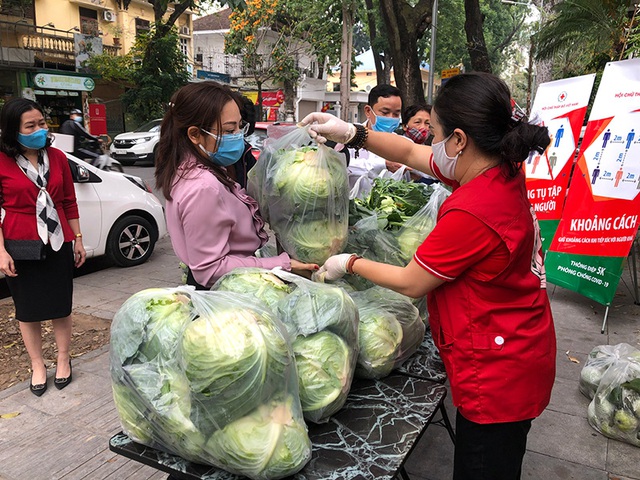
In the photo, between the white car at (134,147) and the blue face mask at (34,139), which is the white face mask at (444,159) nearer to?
the blue face mask at (34,139)

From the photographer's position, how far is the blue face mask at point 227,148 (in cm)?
208

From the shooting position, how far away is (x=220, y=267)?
6.34ft

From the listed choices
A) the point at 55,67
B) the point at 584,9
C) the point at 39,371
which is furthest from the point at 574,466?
the point at 55,67

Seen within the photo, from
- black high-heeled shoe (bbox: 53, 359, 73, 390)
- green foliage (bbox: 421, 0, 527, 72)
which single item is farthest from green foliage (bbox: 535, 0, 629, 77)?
green foliage (bbox: 421, 0, 527, 72)

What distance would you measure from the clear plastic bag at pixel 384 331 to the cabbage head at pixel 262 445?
0.55 meters

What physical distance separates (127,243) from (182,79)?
1698 centimetres

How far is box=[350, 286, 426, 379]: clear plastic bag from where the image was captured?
6.06 feet

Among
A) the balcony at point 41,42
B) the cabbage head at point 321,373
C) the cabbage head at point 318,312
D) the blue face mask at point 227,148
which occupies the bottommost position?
the cabbage head at point 321,373

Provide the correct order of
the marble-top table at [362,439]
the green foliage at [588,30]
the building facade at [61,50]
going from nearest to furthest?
the marble-top table at [362,439] < the green foliage at [588,30] < the building facade at [61,50]

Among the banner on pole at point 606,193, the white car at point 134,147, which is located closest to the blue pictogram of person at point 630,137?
the banner on pole at point 606,193

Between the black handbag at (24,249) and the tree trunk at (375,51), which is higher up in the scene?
the tree trunk at (375,51)

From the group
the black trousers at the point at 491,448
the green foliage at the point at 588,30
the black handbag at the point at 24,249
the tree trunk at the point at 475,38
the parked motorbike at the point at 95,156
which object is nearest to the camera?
the black trousers at the point at 491,448

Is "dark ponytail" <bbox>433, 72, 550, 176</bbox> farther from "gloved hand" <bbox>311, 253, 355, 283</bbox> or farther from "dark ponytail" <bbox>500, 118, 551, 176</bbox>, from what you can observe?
"gloved hand" <bbox>311, 253, 355, 283</bbox>

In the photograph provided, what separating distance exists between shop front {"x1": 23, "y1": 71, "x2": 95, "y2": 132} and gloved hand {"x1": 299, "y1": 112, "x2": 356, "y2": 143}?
2152 cm
